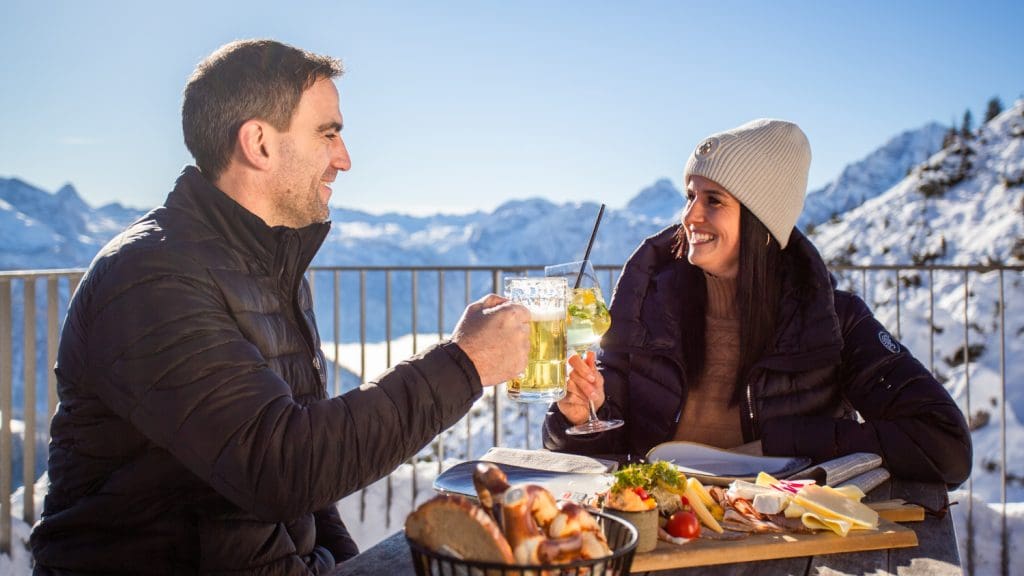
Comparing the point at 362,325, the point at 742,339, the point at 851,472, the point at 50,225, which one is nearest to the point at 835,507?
the point at 851,472

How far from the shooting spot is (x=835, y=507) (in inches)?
48.0

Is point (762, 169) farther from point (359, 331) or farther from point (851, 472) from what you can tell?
point (359, 331)

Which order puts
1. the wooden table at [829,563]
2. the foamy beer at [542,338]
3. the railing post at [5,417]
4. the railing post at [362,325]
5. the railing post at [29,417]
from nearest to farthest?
the wooden table at [829,563], the foamy beer at [542,338], the railing post at [5,417], the railing post at [29,417], the railing post at [362,325]

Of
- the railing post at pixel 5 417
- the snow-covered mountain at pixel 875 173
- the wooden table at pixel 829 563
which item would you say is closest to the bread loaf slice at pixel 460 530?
the wooden table at pixel 829 563

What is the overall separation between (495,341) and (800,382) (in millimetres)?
1106

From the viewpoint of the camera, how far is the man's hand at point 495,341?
1.26 meters

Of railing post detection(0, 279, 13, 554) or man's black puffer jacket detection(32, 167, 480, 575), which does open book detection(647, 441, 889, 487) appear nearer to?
man's black puffer jacket detection(32, 167, 480, 575)

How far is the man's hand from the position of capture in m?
1.26

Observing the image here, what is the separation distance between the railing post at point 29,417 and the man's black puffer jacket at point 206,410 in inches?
118

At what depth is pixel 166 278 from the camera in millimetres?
1238

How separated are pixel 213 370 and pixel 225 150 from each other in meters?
0.59

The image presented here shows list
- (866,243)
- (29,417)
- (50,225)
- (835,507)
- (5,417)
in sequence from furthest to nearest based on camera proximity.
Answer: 1. (50,225)
2. (866,243)
3. (29,417)
4. (5,417)
5. (835,507)

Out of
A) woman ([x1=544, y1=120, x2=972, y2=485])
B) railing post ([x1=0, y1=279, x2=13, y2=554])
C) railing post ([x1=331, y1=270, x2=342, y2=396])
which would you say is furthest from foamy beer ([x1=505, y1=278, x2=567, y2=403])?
railing post ([x1=331, y1=270, x2=342, y2=396])

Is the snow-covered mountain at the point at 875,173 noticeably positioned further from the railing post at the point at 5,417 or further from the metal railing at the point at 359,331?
the railing post at the point at 5,417
